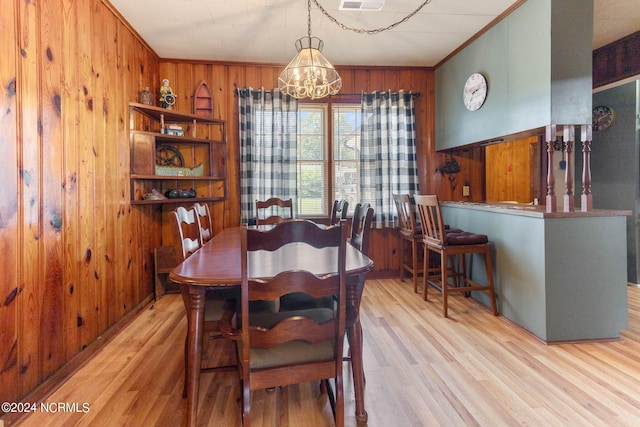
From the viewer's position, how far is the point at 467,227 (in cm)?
335

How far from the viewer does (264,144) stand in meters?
3.75

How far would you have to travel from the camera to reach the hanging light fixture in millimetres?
2232

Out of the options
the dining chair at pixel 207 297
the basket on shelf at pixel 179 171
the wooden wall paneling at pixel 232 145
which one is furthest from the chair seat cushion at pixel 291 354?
the wooden wall paneling at pixel 232 145

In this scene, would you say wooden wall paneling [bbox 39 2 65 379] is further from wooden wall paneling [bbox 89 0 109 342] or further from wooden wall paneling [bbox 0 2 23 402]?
wooden wall paneling [bbox 89 0 109 342]

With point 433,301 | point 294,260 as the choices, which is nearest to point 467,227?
point 433,301

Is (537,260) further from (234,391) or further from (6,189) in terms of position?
(6,189)

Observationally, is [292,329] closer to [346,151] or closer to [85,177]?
[85,177]

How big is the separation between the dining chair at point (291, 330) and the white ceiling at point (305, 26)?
224 cm

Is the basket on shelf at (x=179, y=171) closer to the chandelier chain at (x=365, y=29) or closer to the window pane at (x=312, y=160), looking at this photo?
the window pane at (x=312, y=160)

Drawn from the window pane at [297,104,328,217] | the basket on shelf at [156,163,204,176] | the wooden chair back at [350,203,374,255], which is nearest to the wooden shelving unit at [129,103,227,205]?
the basket on shelf at [156,163,204,176]

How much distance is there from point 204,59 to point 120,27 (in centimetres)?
100

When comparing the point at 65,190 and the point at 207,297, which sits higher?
the point at 65,190

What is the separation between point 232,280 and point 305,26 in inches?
103

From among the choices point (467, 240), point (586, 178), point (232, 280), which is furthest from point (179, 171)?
point (586, 178)
